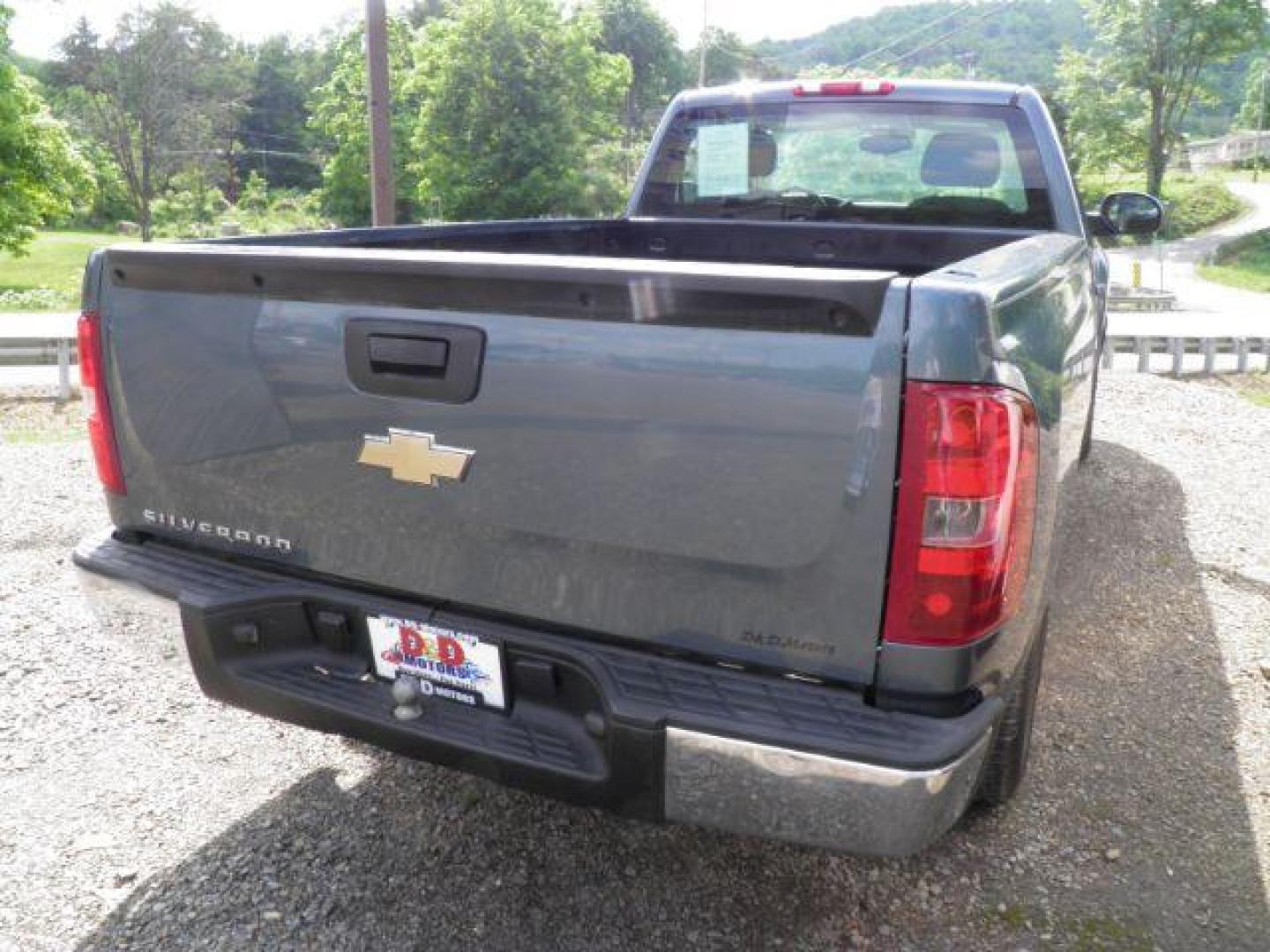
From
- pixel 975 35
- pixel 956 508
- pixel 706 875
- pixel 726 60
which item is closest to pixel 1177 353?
pixel 706 875

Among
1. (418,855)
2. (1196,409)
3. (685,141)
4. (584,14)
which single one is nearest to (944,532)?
(418,855)

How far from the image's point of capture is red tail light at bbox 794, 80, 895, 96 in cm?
434

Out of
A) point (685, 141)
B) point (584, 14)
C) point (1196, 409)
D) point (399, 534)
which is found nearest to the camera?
point (399, 534)

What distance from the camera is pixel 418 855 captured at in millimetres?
2793

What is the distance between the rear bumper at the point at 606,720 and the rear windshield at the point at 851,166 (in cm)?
273

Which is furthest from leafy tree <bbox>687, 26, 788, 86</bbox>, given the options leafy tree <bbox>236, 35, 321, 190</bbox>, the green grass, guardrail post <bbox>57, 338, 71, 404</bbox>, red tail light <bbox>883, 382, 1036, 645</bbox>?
red tail light <bbox>883, 382, 1036, 645</bbox>

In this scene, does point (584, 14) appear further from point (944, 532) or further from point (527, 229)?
point (944, 532)

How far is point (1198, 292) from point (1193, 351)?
1931cm

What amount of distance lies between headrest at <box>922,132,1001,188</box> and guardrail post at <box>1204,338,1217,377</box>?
1011 cm

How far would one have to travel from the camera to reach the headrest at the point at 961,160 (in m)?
4.16

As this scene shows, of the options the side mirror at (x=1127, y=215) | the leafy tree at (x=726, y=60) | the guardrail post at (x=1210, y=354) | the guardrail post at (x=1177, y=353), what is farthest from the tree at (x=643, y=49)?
the side mirror at (x=1127, y=215)

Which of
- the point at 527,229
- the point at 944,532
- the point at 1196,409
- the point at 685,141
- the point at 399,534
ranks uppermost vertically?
the point at 685,141

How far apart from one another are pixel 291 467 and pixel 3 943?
4.33 ft

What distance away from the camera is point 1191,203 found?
1869 inches
